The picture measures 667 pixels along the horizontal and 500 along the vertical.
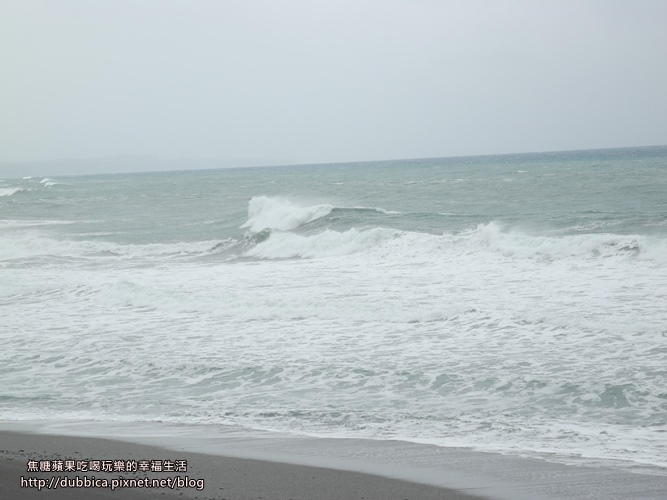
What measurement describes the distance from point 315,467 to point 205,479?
0.81 metres

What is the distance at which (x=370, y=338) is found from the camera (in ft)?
32.3

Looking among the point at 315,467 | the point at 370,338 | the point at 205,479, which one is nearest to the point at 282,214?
the point at 370,338

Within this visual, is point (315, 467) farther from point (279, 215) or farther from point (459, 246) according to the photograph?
point (279, 215)

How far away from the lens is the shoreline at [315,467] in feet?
15.8

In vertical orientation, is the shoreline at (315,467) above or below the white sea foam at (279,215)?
below

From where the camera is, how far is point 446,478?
200 inches

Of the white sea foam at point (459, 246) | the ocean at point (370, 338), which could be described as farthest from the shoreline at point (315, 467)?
the white sea foam at point (459, 246)

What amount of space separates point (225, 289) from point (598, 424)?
30.0 ft

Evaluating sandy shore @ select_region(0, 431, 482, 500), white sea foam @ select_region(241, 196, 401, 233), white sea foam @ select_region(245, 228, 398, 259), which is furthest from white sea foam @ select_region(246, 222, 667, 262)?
sandy shore @ select_region(0, 431, 482, 500)

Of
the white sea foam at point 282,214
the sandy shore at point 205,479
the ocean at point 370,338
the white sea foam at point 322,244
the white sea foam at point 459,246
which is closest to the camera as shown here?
the sandy shore at point 205,479

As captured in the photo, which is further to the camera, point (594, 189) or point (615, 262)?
point (594, 189)

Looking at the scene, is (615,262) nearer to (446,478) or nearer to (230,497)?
(446,478)

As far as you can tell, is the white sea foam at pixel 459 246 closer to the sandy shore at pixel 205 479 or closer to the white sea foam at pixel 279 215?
the white sea foam at pixel 279 215

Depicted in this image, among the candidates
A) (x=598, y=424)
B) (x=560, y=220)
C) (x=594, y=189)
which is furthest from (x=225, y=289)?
(x=594, y=189)
